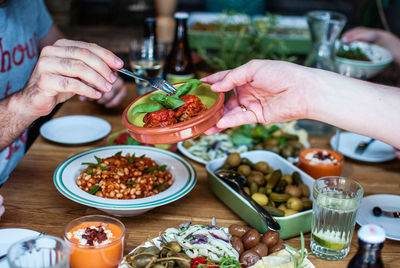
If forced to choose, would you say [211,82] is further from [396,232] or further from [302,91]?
[396,232]

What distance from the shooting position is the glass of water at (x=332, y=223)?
1.18m

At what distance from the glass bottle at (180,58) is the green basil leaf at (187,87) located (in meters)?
0.80

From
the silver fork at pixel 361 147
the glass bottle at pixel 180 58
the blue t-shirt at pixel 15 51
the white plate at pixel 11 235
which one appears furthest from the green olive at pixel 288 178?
the blue t-shirt at pixel 15 51

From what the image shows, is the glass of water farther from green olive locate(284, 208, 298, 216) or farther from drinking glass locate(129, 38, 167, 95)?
drinking glass locate(129, 38, 167, 95)

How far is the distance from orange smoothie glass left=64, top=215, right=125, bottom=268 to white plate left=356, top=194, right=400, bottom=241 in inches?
28.3

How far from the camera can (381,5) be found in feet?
12.1

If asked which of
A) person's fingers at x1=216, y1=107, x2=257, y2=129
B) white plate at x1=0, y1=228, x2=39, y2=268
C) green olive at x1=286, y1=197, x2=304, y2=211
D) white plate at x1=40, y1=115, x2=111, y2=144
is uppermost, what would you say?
person's fingers at x1=216, y1=107, x2=257, y2=129

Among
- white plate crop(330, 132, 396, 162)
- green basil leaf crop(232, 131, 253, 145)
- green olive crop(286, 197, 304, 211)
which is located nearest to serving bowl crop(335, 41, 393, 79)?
white plate crop(330, 132, 396, 162)

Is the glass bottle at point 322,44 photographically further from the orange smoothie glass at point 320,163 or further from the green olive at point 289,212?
the green olive at point 289,212

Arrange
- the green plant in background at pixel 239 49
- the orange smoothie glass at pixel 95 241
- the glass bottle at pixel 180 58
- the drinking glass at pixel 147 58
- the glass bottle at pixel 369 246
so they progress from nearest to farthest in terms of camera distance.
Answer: the glass bottle at pixel 369 246
the orange smoothie glass at pixel 95 241
the drinking glass at pixel 147 58
the glass bottle at pixel 180 58
the green plant in background at pixel 239 49

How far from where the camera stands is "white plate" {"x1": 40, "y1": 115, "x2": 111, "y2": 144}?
1842mm

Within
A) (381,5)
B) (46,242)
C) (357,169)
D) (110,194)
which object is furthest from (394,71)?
(46,242)

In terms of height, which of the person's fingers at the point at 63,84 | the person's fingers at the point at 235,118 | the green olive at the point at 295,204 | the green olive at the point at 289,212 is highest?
the person's fingers at the point at 63,84

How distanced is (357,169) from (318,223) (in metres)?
0.64
